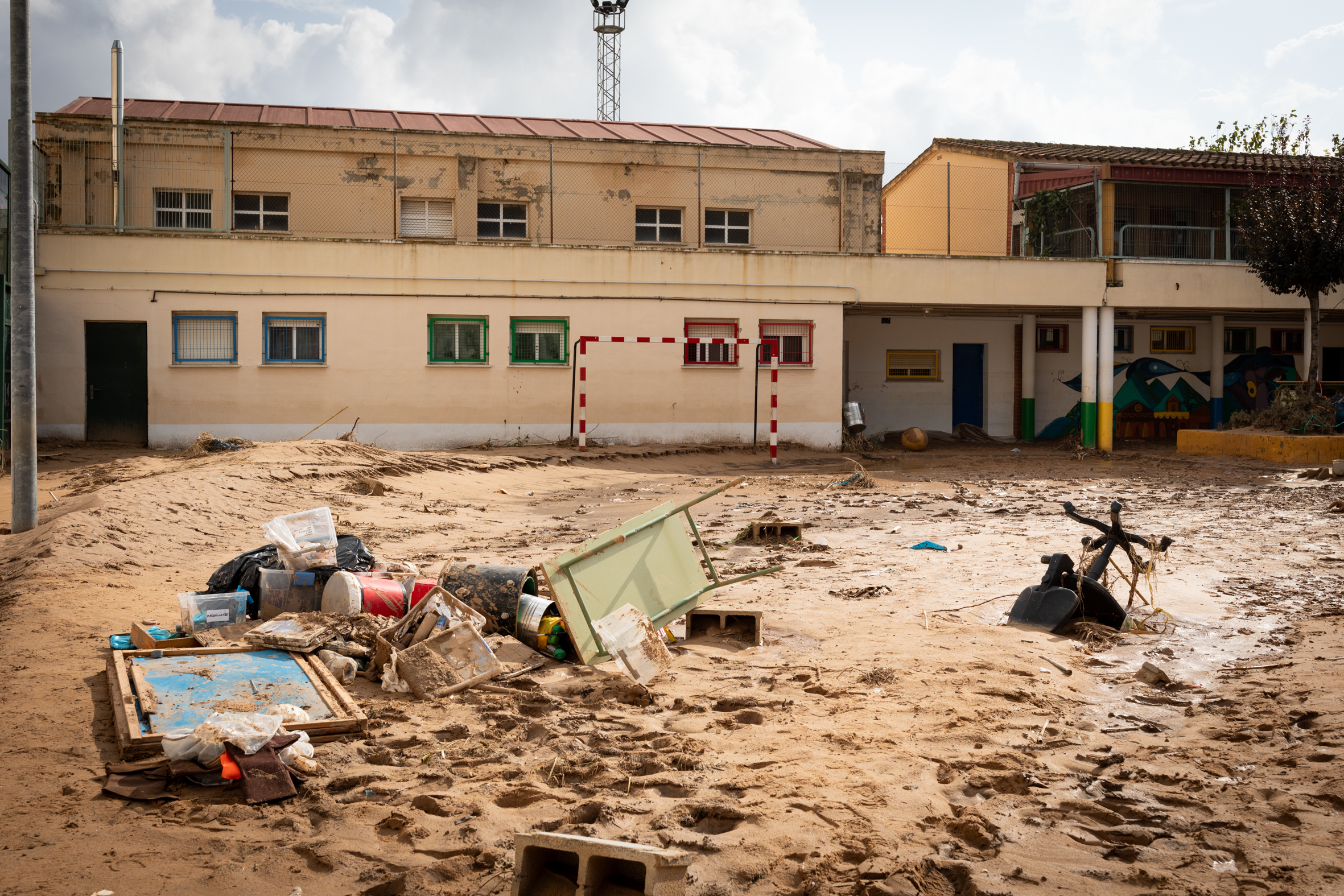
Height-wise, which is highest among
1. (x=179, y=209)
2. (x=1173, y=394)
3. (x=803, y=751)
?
(x=179, y=209)

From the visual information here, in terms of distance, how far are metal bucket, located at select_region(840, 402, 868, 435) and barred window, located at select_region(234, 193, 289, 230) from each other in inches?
499

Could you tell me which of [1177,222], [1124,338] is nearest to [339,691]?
[1124,338]

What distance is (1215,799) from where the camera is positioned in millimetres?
3863

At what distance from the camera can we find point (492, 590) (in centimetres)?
627

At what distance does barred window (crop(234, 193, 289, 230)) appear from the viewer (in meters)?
21.8

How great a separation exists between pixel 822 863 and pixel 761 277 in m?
17.9

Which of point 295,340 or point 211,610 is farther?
point 295,340

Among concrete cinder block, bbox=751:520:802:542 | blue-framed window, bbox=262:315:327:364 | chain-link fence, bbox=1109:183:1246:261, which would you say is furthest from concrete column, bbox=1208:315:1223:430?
blue-framed window, bbox=262:315:327:364

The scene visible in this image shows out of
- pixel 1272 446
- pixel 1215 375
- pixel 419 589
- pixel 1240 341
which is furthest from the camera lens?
pixel 1240 341

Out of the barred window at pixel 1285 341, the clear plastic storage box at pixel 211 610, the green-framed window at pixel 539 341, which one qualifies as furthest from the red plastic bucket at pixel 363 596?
the barred window at pixel 1285 341

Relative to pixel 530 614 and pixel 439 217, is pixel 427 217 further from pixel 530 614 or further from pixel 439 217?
pixel 530 614

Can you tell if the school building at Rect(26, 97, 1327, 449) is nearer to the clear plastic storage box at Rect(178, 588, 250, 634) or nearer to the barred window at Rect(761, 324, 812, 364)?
the barred window at Rect(761, 324, 812, 364)

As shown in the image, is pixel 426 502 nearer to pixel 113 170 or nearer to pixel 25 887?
pixel 25 887

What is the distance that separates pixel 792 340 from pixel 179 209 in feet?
42.9
